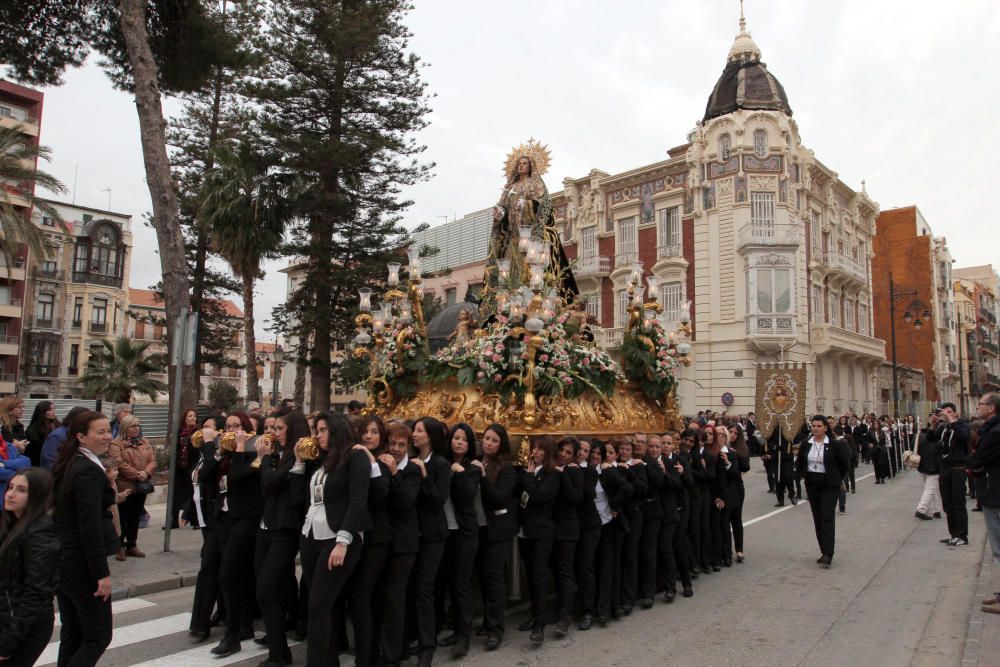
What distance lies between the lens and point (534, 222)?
1084 cm

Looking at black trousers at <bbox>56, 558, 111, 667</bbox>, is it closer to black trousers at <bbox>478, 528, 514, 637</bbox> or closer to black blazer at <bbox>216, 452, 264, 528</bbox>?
black blazer at <bbox>216, 452, 264, 528</bbox>

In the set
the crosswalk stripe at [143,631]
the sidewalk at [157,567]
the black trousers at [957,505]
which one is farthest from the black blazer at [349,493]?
the black trousers at [957,505]

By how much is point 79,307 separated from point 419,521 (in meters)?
46.2

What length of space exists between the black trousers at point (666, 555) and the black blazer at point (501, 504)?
2095 millimetres

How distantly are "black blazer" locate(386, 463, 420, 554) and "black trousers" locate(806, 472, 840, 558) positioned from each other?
5.94 m

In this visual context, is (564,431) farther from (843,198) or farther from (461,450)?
(843,198)

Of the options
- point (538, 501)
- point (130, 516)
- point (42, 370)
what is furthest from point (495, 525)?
point (42, 370)

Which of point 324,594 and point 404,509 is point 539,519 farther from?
point 324,594

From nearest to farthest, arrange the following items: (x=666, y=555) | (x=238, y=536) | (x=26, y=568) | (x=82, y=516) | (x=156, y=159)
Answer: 1. (x=26, y=568)
2. (x=82, y=516)
3. (x=238, y=536)
4. (x=666, y=555)
5. (x=156, y=159)

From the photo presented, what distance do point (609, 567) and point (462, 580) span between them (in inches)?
62.7

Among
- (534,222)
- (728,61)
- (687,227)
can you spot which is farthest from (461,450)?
(728,61)

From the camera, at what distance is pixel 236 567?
223 inches

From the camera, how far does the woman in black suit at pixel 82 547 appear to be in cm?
415

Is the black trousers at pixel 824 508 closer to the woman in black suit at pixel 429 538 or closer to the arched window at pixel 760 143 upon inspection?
the woman in black suit at pixel 429 538
